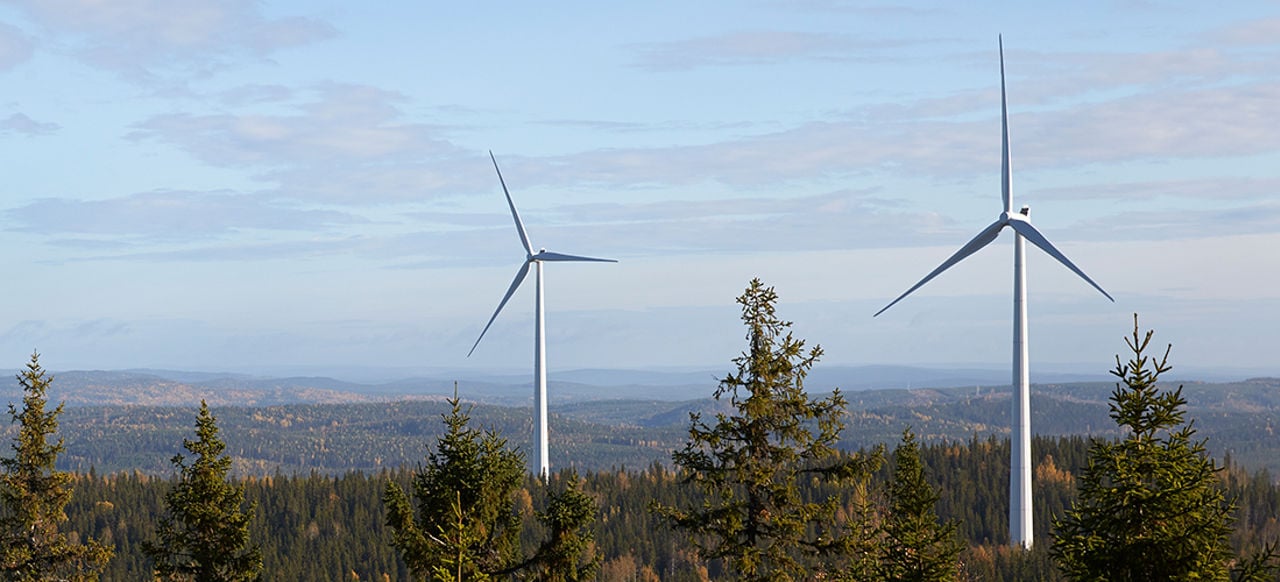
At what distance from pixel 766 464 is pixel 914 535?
15.4 feet

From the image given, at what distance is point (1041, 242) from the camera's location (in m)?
99.1

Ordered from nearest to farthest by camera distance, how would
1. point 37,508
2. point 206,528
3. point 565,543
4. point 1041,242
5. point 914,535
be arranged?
point 914,535, point 565,543, point 206,528, point 37,508, point 1041,242

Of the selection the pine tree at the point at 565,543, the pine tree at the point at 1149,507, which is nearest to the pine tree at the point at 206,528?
the pine tree at the point at 565,543

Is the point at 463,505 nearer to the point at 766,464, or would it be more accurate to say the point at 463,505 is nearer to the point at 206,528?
the point at 766,464

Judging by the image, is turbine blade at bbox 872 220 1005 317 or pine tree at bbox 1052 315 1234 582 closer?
pine tree at bbox 1052 315 1234 582

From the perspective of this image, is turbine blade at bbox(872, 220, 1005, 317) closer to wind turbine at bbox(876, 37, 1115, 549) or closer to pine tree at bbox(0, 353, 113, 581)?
wind turbine at bbox(876, 37, 1115, 549)

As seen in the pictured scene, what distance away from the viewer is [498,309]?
142 meters

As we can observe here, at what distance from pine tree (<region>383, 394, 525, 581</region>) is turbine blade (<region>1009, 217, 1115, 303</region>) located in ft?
201

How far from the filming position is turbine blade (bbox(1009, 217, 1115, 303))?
93.4 metres

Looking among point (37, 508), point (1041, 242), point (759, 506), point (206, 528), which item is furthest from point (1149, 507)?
point (1041, 242)

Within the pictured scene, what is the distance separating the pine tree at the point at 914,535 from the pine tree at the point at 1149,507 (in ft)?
17.2

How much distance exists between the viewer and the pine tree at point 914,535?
3056cm

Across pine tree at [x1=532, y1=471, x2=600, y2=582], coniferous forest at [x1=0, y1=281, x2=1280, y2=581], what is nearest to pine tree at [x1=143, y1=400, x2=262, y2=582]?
coniferous forest at [x1=0, y1=281, x2=1280, y2=581]

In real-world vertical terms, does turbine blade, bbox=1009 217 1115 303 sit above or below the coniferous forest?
above
